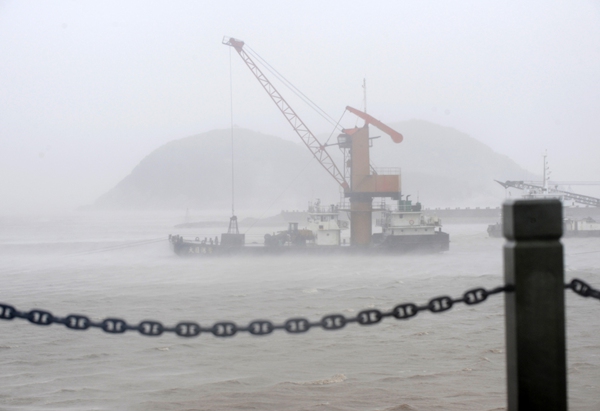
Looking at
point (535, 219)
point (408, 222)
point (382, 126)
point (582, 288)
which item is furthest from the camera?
point (382, 126)

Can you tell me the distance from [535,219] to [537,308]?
13.2 inches

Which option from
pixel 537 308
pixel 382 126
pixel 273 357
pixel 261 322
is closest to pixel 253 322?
pixel 261 322

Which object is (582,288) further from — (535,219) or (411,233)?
(411,233)

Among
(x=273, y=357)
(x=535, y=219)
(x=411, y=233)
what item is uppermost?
(x=535, y=219)

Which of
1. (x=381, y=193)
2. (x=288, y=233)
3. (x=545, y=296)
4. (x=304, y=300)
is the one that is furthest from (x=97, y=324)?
(x=381, y=193)

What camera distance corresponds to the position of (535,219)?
2.04 meters

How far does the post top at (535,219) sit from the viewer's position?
2.04 meters

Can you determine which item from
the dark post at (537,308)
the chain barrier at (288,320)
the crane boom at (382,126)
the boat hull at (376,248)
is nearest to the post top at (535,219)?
the dark post at (537,308)

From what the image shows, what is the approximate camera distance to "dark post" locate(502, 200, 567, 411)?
2045 mm

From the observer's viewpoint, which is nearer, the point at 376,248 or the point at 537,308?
the point at 537,308

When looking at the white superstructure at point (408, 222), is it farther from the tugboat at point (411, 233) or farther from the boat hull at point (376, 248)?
the boat hull at point (376, 248)

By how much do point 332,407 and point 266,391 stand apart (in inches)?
52.2

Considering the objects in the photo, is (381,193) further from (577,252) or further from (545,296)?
(545,296)

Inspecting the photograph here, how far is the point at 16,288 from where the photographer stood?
25875 mm
